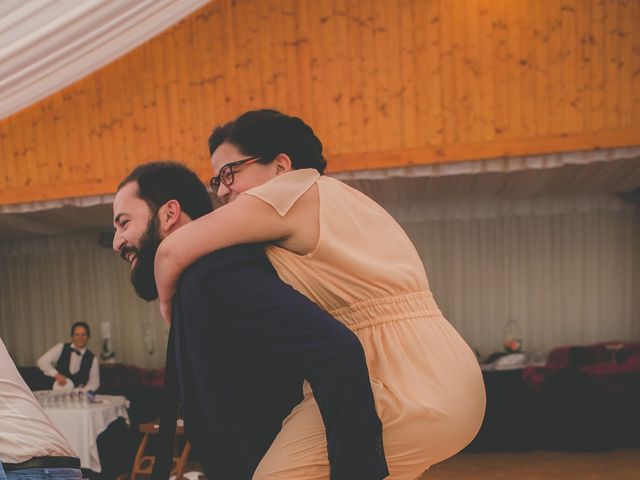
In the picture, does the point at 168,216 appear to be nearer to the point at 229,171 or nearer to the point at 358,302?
the point at 229,171

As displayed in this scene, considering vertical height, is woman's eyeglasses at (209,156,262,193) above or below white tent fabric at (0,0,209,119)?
below

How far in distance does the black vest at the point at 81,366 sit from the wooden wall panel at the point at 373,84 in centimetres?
202

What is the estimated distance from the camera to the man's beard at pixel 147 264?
3.83 feet

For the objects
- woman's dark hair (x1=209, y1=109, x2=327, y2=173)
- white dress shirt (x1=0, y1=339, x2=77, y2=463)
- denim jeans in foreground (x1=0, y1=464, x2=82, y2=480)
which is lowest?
denim jeans in foreground (x1=0, y1=464, x2=82, y2=480)

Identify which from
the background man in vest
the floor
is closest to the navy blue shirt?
the floor

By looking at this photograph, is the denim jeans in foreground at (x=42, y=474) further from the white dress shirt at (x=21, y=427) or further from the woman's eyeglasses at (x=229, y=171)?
the woman's eyeglasses at (x=229, y=171)

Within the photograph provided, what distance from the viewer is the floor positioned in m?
5.19

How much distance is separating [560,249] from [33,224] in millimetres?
8112

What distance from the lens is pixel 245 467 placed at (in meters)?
0.97

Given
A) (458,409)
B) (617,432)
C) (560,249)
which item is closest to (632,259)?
(560,249)

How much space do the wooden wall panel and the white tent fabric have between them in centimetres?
68

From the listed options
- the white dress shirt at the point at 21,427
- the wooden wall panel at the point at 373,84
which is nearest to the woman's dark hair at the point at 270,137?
the white dress shirt at the point at 21,427

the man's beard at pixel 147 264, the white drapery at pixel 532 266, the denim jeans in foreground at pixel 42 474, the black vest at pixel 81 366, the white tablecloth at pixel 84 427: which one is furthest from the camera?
the white drapery at pixel 532 266

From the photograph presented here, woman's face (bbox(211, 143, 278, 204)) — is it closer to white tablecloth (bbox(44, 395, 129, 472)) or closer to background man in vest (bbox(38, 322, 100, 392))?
white tablecloth (bbox(44, 395, 129, 472))
